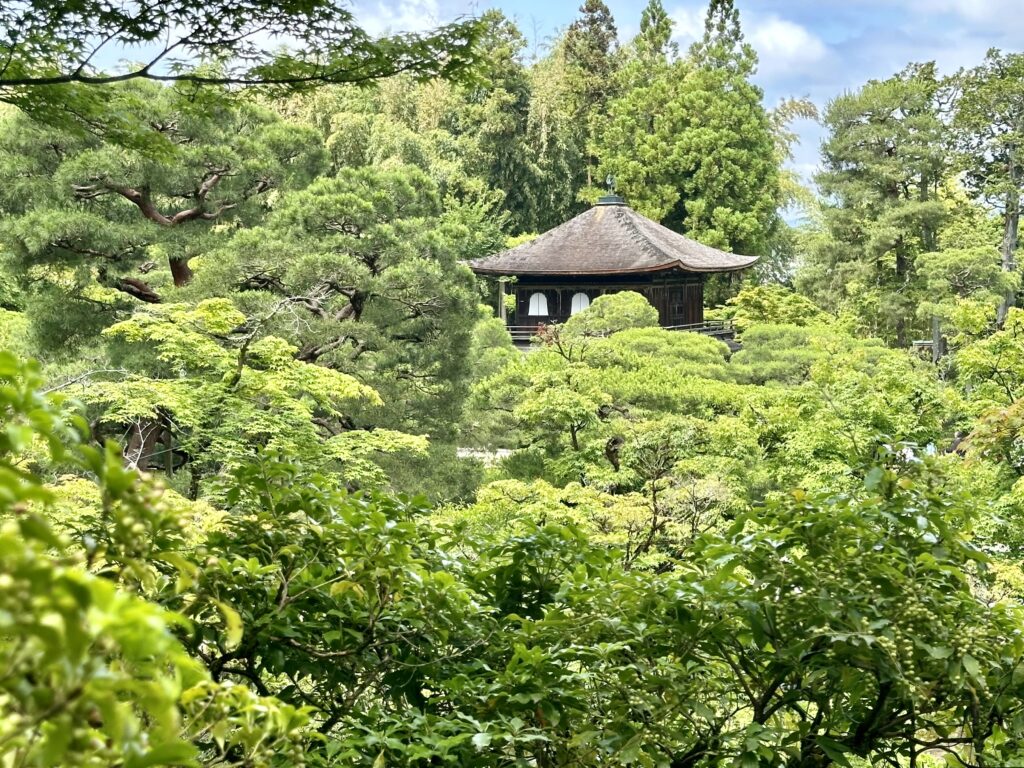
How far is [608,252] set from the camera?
1869 centimetres

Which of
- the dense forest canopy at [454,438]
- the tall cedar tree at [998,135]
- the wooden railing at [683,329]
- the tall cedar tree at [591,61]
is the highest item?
the tall cedar tree at [591,61]

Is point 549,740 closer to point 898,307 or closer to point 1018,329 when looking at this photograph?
point 1018,329

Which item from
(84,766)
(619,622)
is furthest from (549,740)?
(84,766)

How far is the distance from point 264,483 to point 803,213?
29040 millimetres

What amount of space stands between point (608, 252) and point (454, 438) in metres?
9.49

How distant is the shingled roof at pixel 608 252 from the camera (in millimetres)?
18266

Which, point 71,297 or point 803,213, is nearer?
point 71,297

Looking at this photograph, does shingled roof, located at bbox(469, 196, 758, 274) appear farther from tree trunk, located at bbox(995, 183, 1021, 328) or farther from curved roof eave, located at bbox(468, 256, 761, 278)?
tree trunk, located at bbox(995, 183, 1021, 328)

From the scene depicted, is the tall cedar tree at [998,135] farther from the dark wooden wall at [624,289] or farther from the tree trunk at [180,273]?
the tree trunk at [180,273]

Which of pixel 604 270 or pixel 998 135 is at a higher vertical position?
pixel 998 135

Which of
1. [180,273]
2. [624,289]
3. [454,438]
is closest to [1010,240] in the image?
[624,289]

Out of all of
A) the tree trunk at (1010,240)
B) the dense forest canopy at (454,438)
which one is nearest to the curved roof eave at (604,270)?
the dense forest canopy at (454,438)

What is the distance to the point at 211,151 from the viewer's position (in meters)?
9.27

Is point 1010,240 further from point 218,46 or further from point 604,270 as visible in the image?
point 218,46
